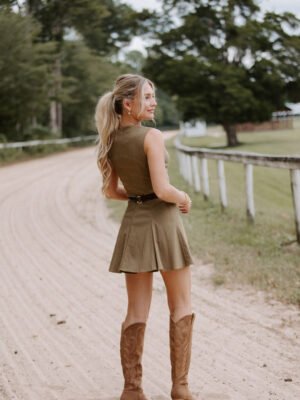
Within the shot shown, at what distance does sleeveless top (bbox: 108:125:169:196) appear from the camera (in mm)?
3336

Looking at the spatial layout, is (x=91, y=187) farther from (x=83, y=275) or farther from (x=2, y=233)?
(x=83, y=275)

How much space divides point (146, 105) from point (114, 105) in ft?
0.60

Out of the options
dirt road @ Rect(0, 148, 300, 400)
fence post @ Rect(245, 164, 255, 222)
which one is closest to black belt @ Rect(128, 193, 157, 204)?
dirt road @ Rect(0, 148, 300, 400)

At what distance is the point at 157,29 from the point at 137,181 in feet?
113

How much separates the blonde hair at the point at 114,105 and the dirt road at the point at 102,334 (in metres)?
1.57

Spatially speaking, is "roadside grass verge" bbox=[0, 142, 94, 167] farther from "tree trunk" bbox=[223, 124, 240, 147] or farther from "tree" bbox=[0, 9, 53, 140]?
"tree trunk" bbox=[223, 124, 240, 147]

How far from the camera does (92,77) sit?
42781 millimetres

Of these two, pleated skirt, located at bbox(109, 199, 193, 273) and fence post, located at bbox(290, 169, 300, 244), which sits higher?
pleated skirt, located at bbox(109, 199, 193, 273)

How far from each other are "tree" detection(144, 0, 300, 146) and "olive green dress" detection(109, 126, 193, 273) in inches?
1174

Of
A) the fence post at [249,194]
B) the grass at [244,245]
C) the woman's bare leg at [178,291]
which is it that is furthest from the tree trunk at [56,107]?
the woman's bare leg at [178,291]

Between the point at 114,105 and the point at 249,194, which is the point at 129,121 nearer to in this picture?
the point at 114,105

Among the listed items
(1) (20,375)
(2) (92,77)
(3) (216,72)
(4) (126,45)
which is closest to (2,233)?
(1) (20,375)

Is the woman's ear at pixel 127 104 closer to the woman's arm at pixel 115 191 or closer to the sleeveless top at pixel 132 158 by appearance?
the sleeveless top at pixel 132 158

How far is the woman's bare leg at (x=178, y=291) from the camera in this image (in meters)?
3.48
